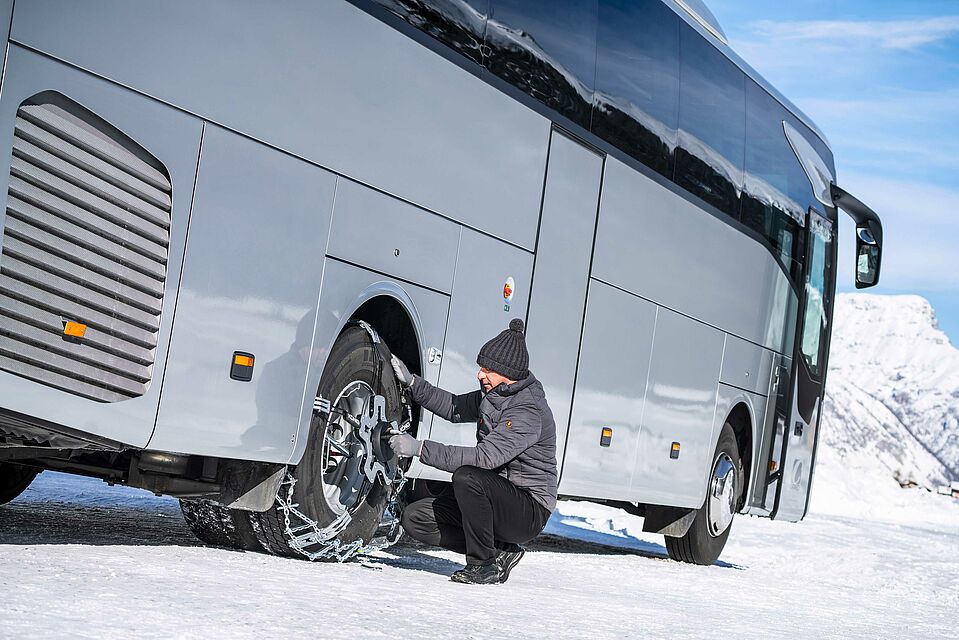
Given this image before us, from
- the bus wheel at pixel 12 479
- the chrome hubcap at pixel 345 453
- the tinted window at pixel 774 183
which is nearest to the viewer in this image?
the chrome hubcap at pixel 345 453

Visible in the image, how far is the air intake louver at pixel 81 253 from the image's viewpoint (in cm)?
492

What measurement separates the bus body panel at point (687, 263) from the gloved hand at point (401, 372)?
2.39 m

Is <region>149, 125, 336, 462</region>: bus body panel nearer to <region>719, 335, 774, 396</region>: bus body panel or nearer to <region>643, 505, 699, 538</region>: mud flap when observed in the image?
<region>719, 335, 774, 396</region>: bus body panel

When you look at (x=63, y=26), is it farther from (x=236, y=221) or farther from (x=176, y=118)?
(x=236, y=221)

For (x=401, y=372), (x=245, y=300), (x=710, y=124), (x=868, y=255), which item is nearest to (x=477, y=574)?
(x=401, y=372)

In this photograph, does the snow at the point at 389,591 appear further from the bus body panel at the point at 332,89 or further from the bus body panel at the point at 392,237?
the bus body panel at the point at 332,89

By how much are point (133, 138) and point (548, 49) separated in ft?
11.9

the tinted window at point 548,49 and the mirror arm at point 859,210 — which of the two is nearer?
the tinted window at point 548,49

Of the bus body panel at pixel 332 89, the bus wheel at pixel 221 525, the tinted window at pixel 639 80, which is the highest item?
the tinted window at pixel 639 80

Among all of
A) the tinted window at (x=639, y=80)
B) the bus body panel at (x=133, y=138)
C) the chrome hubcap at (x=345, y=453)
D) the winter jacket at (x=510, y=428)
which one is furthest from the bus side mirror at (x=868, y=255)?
the bus body panel at (x=133, y=138)

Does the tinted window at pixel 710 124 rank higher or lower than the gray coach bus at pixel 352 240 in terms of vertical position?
higher

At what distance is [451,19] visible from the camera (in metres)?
7.31

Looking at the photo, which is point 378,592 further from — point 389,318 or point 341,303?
point 389,318

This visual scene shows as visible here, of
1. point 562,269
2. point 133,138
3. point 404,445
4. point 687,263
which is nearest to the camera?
point 133,138
